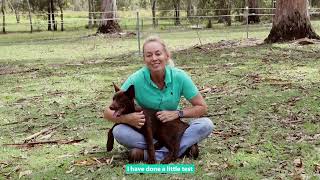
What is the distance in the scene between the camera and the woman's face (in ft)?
14.8

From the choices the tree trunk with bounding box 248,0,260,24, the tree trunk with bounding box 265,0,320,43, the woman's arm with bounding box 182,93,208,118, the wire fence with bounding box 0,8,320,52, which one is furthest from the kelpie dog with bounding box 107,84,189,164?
the tree trunk with bounding box 248,0,260,24

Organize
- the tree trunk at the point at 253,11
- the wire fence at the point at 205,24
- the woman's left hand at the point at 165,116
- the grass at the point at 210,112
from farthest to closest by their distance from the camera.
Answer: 1. the tree trunk at the point at 253,11
2. the wire fence at the point at 205,24
3. the grass at the point at 210,112
4. the woman's left hand at the point at 165,116

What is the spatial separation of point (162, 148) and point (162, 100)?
0.44 metres

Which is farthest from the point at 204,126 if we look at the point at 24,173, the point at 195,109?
the point at 24,173

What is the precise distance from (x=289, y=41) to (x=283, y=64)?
11.0 feet

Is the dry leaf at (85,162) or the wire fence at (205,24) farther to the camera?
the wire fence at (205,24)

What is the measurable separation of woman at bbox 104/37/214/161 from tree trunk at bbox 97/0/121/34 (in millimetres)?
18023

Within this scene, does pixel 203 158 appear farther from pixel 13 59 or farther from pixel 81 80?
→ pixel 13 59

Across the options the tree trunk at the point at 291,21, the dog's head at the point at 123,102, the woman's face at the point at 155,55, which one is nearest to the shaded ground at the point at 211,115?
the dog's head at the point at 123,102

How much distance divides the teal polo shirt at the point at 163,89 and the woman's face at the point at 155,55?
0.43 feet

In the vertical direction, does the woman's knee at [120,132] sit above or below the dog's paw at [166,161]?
above

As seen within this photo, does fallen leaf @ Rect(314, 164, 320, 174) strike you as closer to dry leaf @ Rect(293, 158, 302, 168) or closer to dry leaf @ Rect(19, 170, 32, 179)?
dry leaf @ Rect(293, 158, 302, 168)

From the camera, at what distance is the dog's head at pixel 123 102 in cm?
432

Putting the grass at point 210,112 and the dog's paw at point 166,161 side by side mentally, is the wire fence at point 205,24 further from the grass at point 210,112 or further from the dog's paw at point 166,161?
the dog's paw at point 166,161
